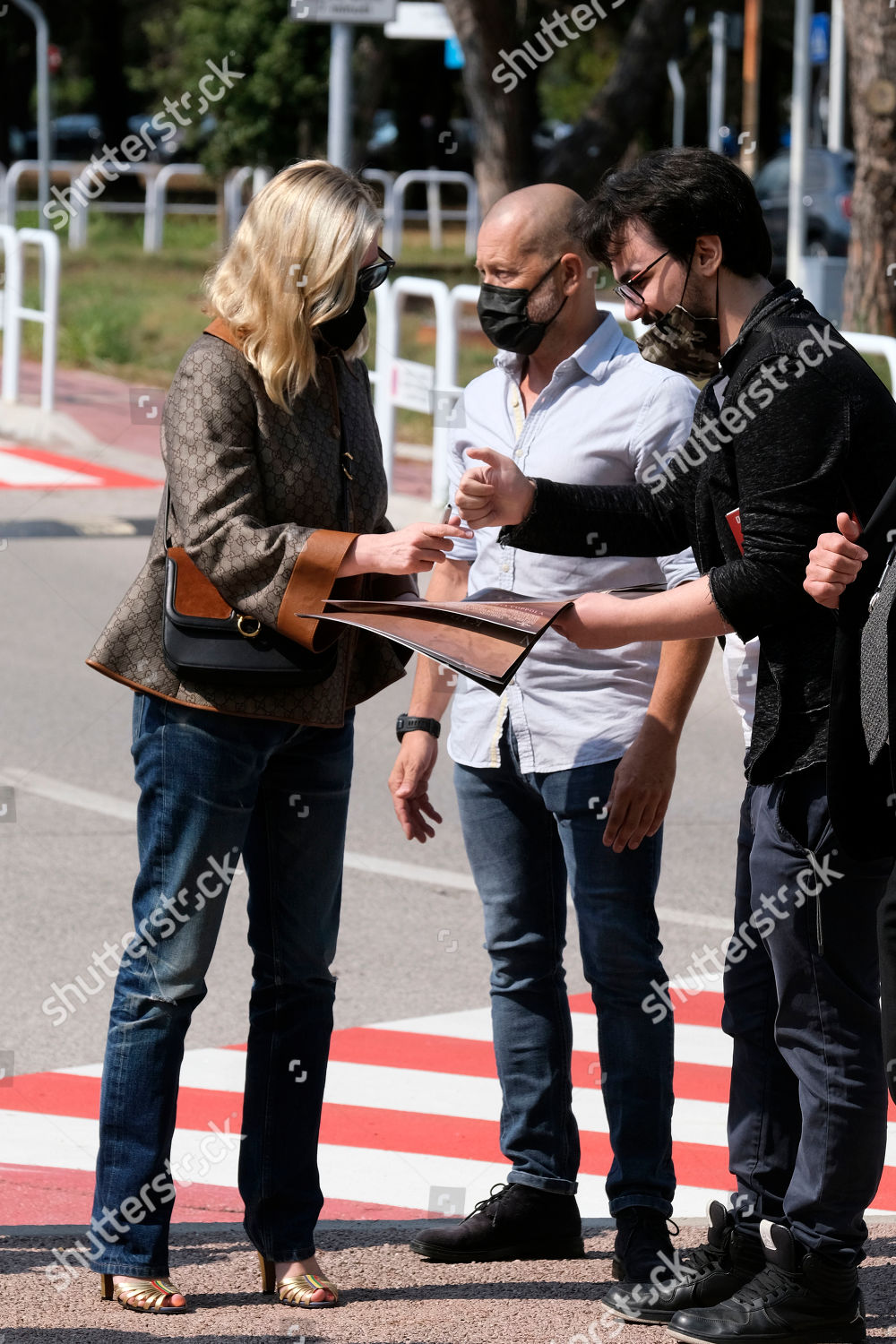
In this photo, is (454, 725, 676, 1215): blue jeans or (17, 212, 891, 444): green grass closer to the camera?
(454, 725, 676, 1215): blue jeans

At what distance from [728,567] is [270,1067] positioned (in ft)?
3.99

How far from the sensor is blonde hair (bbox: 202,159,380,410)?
3135mm

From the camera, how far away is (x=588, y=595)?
3.20m

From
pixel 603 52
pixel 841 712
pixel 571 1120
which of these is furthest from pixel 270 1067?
pixel 603 52

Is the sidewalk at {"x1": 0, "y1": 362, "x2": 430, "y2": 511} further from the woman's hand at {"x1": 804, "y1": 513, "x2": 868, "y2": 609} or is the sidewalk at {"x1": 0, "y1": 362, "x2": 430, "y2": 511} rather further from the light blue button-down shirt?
the woman's hand at {"x1": 804, "y1": 513, "x2": 868, "y2": 609}

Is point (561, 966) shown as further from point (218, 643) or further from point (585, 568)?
point (218, 643)

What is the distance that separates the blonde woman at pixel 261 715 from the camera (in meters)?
3.12

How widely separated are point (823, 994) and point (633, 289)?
1210 mm

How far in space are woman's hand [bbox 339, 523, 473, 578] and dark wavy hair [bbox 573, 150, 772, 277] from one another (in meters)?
0.59

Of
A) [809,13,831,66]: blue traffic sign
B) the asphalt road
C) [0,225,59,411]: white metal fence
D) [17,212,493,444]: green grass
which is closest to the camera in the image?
the asphalt road

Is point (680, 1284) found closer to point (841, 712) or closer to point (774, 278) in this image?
point (841, 712)

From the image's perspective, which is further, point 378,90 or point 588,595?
point 378,90

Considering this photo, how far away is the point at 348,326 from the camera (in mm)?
3268

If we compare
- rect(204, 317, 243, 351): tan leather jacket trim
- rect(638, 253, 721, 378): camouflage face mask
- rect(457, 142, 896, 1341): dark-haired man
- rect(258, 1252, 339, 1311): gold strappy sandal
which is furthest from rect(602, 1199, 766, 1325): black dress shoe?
rect(204, 317, 243, 351): tan leather jacket trim
